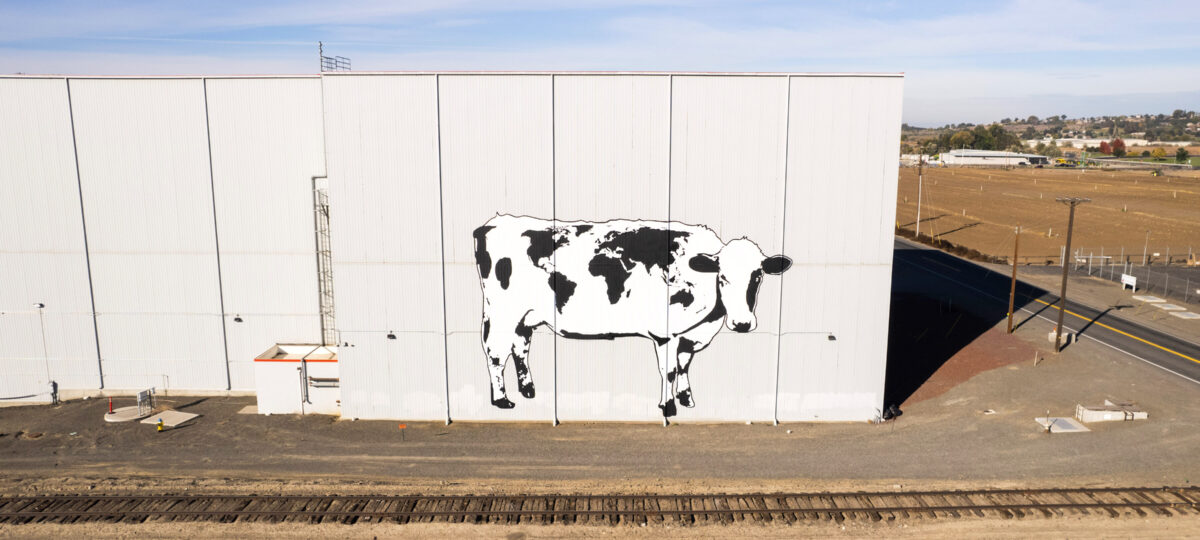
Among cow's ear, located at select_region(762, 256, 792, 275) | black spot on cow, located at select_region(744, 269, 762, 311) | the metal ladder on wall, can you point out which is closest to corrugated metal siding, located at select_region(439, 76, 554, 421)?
Result: the metal ladder on wall

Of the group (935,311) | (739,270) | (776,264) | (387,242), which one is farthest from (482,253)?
(935,311)

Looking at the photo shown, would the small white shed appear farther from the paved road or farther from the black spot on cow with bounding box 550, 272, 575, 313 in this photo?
the paved road

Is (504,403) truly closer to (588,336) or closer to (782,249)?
(588,336)

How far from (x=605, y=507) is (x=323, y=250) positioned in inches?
652

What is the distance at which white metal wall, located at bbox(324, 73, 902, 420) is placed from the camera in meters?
25.2

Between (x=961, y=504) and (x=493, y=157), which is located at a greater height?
(x=493, y=157)

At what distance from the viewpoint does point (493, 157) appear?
83.6 feet

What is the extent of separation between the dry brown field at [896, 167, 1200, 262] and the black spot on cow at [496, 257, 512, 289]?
190 ft

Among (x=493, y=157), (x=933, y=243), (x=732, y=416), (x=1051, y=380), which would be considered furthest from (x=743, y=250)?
(x=933, y=243)

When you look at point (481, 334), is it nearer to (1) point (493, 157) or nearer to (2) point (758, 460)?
(1) point (493, 157)

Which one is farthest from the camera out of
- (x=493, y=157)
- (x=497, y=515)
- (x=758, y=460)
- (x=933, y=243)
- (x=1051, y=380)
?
(x=933, y=243)

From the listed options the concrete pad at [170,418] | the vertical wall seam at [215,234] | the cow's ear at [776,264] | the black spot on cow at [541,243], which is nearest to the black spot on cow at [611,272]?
the black spot on cow at [541,243]

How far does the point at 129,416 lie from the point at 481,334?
47.2 feet

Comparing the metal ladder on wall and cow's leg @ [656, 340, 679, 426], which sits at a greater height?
the metal ladder on wall
